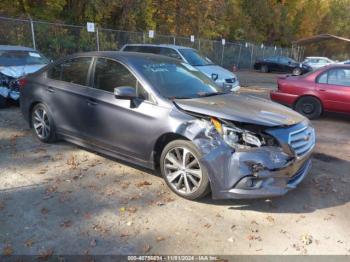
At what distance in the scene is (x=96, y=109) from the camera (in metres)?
5.59

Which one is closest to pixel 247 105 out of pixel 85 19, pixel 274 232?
pixel 274 232

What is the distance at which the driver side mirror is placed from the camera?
501 cm

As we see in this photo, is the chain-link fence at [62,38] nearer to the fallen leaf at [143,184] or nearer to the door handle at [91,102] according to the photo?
the door handle at [91,102]

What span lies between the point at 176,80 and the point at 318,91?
5.47 m

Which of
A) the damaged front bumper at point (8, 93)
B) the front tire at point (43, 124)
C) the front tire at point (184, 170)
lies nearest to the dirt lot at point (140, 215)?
the front tire at point (184, 170)

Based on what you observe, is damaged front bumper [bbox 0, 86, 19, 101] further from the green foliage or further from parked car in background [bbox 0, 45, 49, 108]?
the green foliage

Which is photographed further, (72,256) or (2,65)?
(2,65)

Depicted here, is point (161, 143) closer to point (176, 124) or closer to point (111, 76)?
point (176, 124)

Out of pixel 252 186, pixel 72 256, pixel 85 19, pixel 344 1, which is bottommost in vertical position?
pixel 72 256

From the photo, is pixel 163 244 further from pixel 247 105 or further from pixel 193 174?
pixel 247 105

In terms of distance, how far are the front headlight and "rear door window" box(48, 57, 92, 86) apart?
2434 mm

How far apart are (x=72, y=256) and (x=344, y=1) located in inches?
2949

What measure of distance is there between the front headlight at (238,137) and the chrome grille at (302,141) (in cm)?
45

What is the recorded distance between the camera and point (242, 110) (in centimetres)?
484
